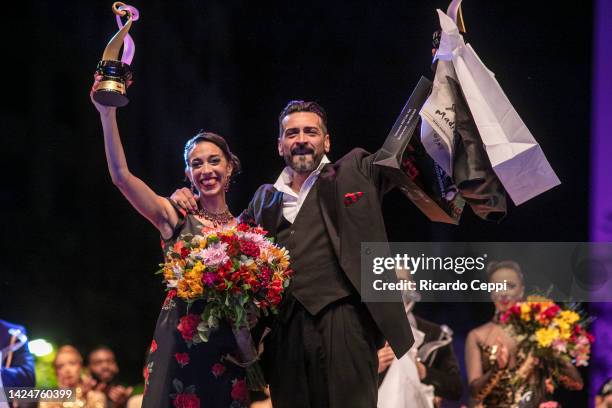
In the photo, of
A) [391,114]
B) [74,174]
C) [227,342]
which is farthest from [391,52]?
[227,342]

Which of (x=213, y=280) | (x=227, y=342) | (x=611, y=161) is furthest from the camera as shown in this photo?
(x=611, y=161)

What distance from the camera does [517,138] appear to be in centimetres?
315

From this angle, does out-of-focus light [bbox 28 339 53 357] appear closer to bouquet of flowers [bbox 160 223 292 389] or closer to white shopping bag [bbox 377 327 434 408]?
white shopping bag [bbox 377 327 434 408]

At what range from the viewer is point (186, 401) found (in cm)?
324

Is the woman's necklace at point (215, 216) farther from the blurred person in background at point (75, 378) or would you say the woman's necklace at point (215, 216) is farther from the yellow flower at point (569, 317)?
the yellow flower at point (569, 317)

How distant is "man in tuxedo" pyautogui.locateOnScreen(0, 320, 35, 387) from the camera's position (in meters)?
4.54

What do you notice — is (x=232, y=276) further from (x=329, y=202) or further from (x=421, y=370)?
(x=421, y=370)

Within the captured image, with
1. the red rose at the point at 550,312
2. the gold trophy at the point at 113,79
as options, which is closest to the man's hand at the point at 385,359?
the red rose at the point at 550,312

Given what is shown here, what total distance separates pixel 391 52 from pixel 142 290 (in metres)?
2.32

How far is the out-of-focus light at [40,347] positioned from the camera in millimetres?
5367

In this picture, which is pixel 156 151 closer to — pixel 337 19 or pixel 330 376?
pixel 337 19

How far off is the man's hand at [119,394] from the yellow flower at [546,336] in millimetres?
2614

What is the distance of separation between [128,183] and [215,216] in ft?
1.50

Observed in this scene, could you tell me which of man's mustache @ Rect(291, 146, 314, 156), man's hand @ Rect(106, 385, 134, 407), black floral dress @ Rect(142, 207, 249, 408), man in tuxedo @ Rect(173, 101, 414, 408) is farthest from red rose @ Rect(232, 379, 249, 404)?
man's hand @ Rect(106, 385, 134, 407)
